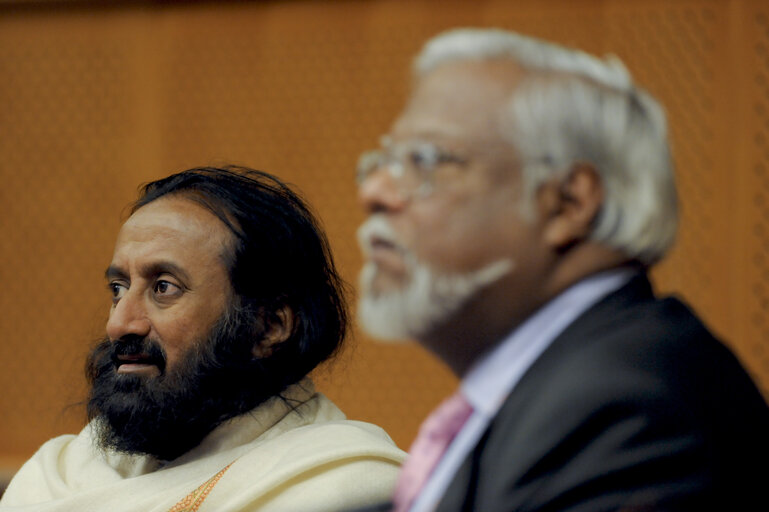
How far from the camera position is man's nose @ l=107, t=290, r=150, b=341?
2379 millimetres

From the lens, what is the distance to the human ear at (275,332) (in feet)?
8.25

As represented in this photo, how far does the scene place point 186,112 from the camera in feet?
19.1

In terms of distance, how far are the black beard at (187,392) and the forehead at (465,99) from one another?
1145mm

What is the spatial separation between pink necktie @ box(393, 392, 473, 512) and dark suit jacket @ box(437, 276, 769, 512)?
11 centimetres

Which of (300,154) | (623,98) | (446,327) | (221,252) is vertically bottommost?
(300,154)

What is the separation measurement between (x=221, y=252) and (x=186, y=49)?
3.61 m

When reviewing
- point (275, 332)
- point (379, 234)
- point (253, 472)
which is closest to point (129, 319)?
point (275, 332)

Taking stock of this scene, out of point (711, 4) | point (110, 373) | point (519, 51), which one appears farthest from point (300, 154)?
point (519, 51)

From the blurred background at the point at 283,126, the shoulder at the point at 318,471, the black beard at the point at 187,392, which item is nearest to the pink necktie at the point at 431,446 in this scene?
the shoulder at the point at 318,471

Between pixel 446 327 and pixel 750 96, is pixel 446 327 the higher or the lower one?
the higher one

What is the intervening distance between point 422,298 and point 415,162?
0.61 feet

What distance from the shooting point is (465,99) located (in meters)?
1.38

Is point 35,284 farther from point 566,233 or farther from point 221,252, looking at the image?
point 566,233

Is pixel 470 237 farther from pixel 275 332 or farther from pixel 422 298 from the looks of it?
pixel 275 332
